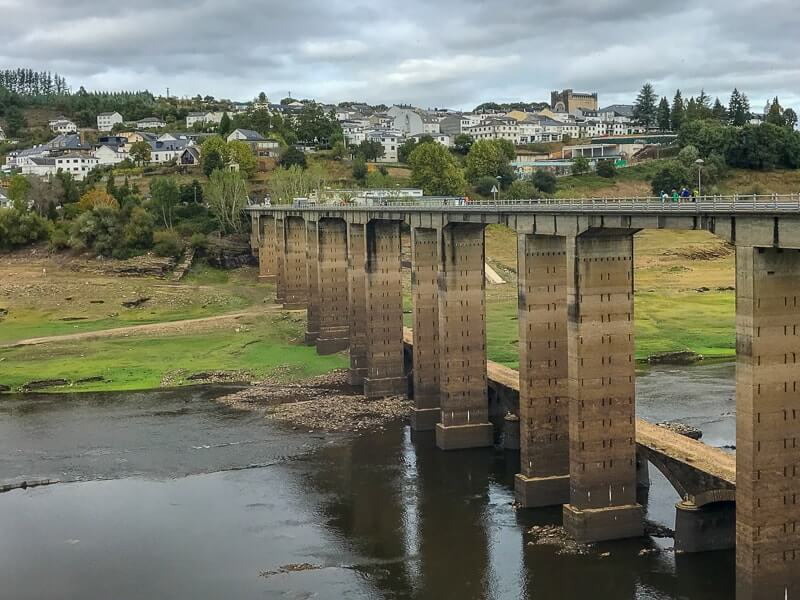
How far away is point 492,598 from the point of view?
36.4m

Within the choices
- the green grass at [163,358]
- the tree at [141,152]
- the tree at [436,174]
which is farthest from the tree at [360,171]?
the green grass at [163,358]

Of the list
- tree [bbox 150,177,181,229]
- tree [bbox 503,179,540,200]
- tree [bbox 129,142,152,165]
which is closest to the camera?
tree [bbox 150,177,181,229]

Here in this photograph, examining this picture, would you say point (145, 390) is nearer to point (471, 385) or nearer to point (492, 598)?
point (471, 385)

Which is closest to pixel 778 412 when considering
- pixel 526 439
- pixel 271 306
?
pixel 526 439

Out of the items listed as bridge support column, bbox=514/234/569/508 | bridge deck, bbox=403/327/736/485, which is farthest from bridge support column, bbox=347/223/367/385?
bridge deck, bbox=403/327/736/485

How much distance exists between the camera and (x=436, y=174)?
523 feet

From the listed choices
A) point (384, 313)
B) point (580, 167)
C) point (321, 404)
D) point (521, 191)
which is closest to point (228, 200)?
point (521, 191)

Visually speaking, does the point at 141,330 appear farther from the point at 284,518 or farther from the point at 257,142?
the point at 257,142

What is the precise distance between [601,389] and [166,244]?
99.3 meters

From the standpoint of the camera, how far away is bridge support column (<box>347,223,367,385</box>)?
76625 mm

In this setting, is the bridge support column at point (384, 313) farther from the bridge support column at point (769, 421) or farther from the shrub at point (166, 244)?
the shrub at point (166, 244)

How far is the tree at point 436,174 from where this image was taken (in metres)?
158

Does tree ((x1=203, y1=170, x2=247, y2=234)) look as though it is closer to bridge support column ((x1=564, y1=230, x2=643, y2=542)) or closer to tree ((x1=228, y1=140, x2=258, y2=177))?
tree ((x1=228, y1=140, x2=258, y2=177))

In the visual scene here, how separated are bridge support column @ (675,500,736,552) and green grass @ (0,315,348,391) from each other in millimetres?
44791
